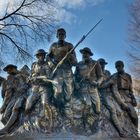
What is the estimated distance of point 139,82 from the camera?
72.5 feet

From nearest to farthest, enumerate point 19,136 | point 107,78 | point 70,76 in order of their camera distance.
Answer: point 19,136 < point 70,76 < point 107,78

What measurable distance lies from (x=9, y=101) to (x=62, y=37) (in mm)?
2531

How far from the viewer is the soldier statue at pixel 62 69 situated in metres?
12.9

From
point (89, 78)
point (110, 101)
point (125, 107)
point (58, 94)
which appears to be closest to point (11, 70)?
point (58, 94)

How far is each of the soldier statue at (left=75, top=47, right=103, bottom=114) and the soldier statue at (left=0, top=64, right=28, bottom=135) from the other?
5.45ft

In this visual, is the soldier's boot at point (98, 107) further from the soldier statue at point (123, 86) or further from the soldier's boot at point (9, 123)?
the soldier's boot at point (9, 123)

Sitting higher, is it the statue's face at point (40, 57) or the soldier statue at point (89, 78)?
the statue's face at point (40, 57)

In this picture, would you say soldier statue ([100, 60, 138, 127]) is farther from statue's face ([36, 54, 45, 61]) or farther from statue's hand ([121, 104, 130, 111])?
statue's face ([36, 54, 45, 61])

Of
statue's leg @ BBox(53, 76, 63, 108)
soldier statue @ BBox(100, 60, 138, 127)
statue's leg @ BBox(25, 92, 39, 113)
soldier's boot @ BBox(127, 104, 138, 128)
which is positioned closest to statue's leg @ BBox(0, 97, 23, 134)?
statue's leg @ BBox(25, 92, 39, 113)

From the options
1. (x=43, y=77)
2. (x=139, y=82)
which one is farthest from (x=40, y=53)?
(x=139, y=82)

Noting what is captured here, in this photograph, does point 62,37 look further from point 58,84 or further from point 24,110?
point 24,110

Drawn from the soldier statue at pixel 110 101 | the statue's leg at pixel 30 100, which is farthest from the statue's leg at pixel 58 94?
the soldier statue at pixel 110 101

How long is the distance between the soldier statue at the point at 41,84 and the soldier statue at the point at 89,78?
3.11 ft

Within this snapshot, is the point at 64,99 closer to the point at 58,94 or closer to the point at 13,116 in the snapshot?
the point at 58,94
